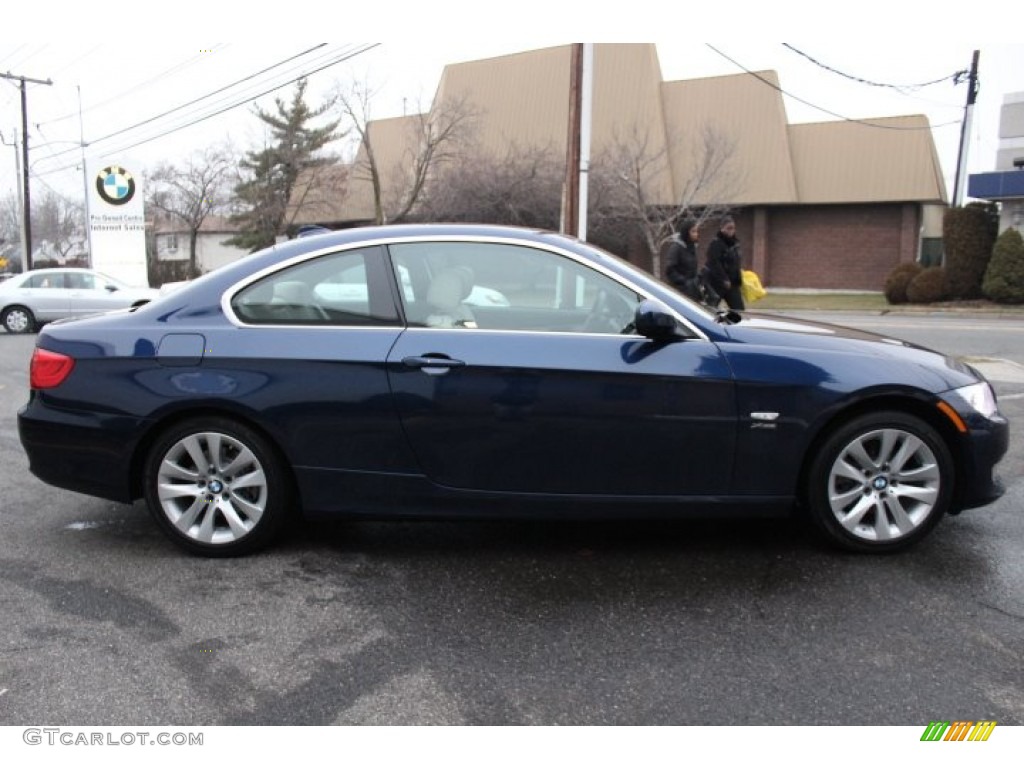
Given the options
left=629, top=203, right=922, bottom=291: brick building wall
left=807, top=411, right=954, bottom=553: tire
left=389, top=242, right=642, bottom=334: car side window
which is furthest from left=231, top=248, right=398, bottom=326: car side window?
left=629, top=203, right=922, bottom=291: brick building wall

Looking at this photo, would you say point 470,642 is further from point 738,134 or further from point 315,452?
point 738,134

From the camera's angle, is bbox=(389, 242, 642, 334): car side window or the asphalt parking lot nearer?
the asphalt parking lot

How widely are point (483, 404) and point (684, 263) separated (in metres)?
6.51

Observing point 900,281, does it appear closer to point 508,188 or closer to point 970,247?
point 970,247

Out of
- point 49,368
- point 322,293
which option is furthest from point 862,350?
point 49,368

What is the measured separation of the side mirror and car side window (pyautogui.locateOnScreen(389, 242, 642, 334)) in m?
0.14

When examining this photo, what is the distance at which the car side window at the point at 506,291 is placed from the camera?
3.88 metres

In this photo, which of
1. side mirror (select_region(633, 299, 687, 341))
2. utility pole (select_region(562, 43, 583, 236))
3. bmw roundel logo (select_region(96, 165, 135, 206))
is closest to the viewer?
side mirror (select_region(633, 299, 687, 341))

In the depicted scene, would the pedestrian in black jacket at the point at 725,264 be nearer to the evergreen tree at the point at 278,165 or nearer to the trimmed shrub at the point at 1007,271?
the trimmed shrub at the point at 1007,271

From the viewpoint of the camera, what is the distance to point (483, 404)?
3721mm

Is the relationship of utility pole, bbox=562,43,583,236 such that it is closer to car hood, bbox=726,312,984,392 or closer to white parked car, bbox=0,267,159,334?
car hood, bbox=726,312,984,392

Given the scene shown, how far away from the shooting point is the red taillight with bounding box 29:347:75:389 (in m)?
4.03

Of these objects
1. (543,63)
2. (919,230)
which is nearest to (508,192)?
(543,63)

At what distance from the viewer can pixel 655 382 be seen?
12.2 ft
